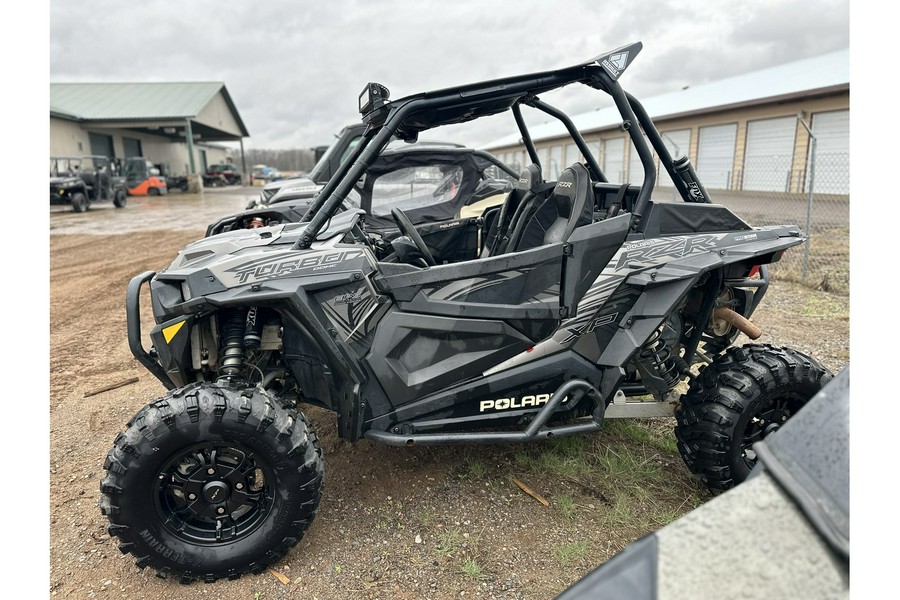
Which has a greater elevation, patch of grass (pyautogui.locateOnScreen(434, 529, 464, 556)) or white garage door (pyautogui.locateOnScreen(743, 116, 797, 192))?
white garage door (pyautogui.locateOnScreen(743, 116, 797, 192))

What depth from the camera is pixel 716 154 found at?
2177cm

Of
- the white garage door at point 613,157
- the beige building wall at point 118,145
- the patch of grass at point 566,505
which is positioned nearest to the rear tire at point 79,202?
the beige building wall at point 118,145

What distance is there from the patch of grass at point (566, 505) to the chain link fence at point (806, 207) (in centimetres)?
279

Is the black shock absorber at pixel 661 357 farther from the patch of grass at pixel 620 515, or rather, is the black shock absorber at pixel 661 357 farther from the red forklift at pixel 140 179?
the red forklift at pixel 140 179

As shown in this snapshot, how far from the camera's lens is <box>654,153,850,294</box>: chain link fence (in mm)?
7543

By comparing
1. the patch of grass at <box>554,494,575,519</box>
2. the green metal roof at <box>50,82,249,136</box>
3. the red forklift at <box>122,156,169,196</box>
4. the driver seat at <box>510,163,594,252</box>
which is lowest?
the patch of grass at <box>554,494,575,519</box>

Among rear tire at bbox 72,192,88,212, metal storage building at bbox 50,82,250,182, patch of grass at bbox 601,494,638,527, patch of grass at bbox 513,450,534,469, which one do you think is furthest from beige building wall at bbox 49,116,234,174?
patch of grass at bbox 601,494,638,527

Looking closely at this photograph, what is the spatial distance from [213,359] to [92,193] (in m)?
22.3

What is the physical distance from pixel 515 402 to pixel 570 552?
712 millimetres

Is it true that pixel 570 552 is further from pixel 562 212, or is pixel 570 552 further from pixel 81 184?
pixel 81 184

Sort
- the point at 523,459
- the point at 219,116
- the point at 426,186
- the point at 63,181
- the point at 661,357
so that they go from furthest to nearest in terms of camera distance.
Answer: the point at 219,116
the point at 63,181
the point at 426,186
the point at 523,459
the point at 661,357

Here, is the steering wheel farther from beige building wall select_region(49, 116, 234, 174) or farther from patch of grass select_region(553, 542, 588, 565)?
beige building wall select_region(49, 116, 234, 174)

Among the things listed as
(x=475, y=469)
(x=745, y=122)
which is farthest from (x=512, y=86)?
(x=745, y=122)

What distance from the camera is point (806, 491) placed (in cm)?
100
